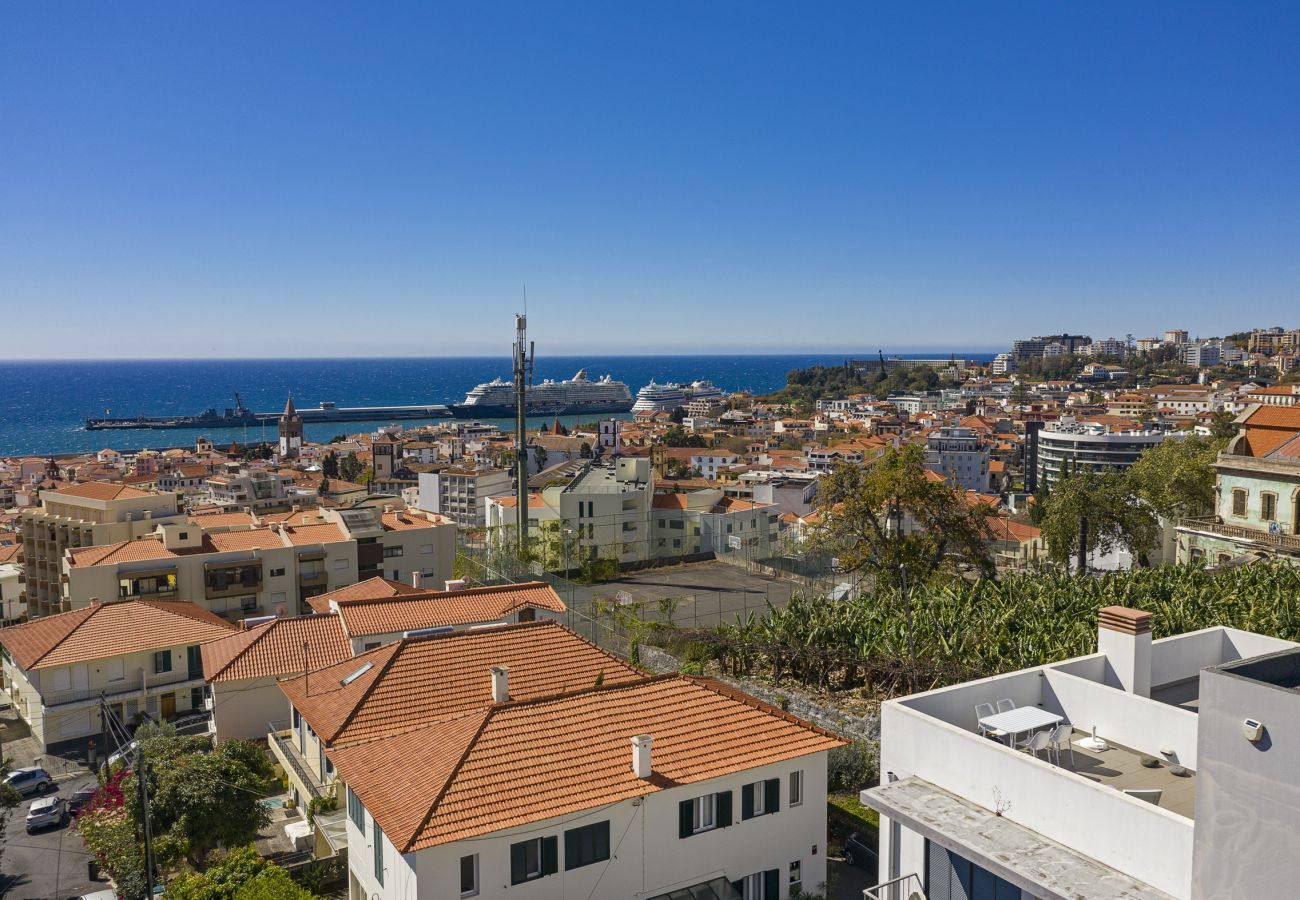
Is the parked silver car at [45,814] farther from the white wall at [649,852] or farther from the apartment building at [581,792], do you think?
the white wall at [649,852]

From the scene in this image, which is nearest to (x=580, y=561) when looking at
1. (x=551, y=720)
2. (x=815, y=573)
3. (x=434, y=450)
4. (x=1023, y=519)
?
(x=815, y=573)

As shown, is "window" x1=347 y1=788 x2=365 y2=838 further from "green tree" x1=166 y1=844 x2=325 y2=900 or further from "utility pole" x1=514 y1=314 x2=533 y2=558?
"utility pole" x1=514 y1=314 x2=533 y2=558

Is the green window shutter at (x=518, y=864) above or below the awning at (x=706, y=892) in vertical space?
above

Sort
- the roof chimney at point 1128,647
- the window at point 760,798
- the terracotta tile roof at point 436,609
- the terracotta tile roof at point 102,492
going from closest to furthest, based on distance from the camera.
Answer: the roof chimney at point 1128,647 < the window at point 760,798 < the terracotta tile roof at point 436,609 < the terracotta tile roof at point 102,492

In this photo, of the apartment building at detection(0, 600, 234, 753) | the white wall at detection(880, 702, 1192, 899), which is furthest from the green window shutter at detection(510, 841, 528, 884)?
the apartment building at detection(0, 600, 234, 753)

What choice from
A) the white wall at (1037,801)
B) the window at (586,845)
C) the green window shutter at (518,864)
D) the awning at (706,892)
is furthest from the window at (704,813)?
the white wall at (1037,801)
